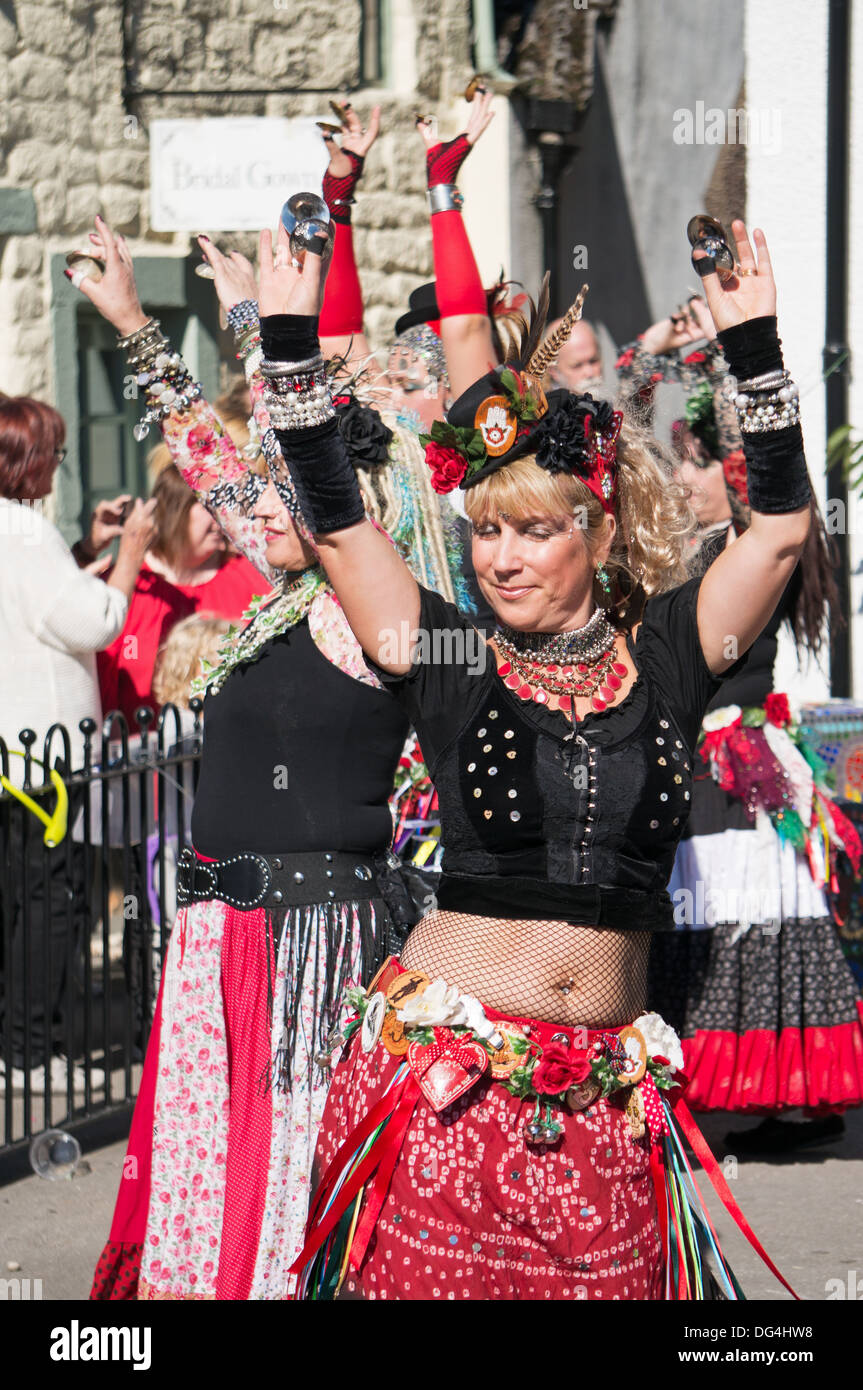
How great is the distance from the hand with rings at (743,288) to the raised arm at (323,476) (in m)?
0.61

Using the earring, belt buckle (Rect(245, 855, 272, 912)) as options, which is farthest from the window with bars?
the earring

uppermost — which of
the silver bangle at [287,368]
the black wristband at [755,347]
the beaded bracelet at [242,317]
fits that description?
the beaded bracelet at [242,317]

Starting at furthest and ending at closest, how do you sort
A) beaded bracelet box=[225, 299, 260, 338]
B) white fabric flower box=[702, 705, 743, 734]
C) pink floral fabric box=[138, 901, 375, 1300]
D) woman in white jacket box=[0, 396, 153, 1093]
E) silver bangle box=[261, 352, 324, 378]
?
woman in white jacket box=[0, 396, 153, 1093], white fabric flower box=[702, 705, 743, 734], beaded bracelet box=[225, 299, 260, 338], pink floral fabric box=[138, 901, 375, 1300], silver bangle box=[261, 352, 324, 378]

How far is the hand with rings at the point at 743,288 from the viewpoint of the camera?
2645mm

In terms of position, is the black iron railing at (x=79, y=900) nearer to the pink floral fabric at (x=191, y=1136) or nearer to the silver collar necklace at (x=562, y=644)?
the pink floral fabric at (x=191, y=1136)

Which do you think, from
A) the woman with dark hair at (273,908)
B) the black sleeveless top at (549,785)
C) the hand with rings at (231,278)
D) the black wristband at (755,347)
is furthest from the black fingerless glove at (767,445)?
the hand with rings at (231,278)

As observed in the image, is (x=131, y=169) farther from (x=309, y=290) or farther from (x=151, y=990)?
(x=309, y=290)

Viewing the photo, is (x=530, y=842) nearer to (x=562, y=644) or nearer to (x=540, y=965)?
(x=540, y=965)

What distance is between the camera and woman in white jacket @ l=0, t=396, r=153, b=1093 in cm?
554

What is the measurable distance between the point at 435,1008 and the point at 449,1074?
0.34ft

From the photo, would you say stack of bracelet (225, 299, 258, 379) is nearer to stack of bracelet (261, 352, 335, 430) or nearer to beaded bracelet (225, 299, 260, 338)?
beaded bracelet (225, 299, 260, 338)

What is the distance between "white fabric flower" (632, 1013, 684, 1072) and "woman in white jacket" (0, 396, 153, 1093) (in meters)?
2.97

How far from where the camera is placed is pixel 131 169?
8.92m

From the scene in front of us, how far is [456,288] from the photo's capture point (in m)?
4.57
